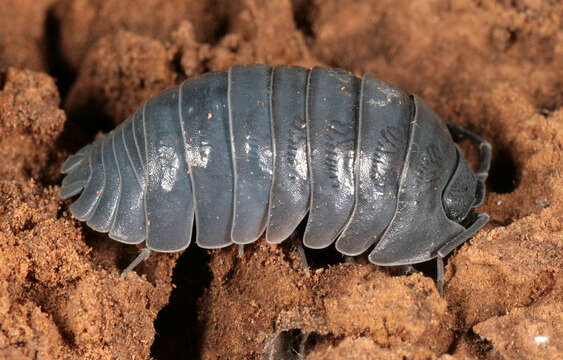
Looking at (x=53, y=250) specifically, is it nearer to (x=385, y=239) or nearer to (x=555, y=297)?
(x=385, y=239)

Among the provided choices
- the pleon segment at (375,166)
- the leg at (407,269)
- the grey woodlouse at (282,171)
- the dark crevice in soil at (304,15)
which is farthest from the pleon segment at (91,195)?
the dark crevice in soil at (304,15)

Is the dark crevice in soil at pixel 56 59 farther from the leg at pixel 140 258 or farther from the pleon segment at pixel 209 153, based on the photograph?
the leg at pixel 140 258

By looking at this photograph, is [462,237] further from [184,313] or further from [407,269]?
[184,313]

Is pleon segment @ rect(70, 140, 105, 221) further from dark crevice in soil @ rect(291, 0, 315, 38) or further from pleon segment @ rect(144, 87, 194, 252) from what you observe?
dark crevice in soil @ rect(291, 0, 315, 38)

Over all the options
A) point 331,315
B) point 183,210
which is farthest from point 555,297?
point 183,210

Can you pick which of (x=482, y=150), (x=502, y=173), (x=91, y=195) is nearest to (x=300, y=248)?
(x=91, y=195)
